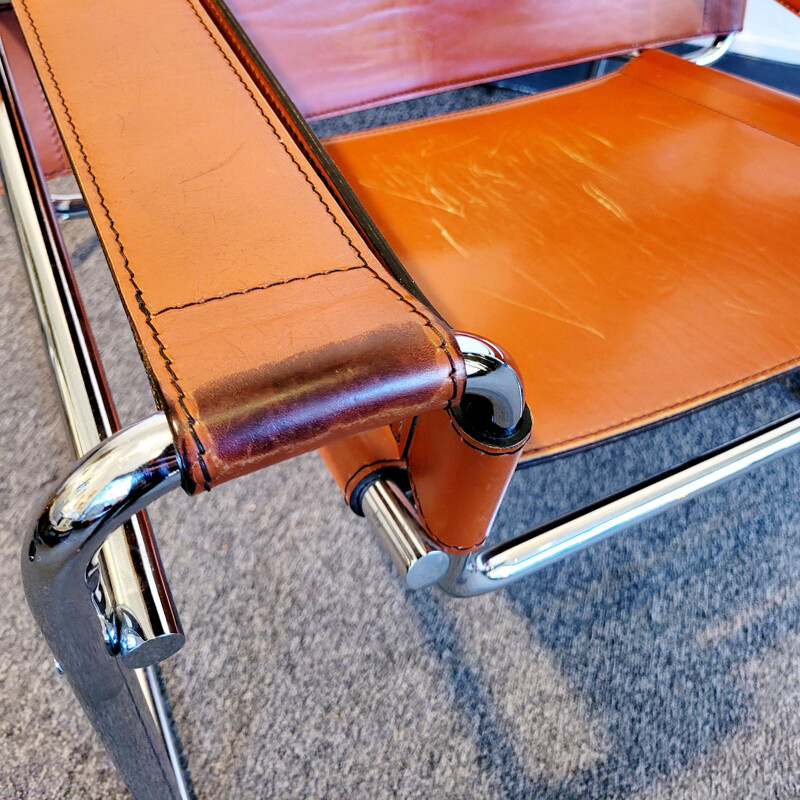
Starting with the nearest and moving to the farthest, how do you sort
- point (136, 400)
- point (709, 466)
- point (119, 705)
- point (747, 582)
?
point (119, 705), point (709, 466), point (747, 582), point (136, 400)

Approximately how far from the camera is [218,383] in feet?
0.75

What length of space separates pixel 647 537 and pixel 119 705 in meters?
0.64

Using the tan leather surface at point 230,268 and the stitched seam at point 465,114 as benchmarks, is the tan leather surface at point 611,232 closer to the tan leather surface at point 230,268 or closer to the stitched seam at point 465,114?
the stitched seam at point 465,114

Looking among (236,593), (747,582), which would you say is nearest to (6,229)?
(236,593)

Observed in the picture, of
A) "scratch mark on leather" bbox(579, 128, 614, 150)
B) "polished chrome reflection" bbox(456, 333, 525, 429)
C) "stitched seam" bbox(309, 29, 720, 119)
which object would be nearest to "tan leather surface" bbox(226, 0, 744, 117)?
"stitched seam" bbox(309, 29, 720, 119)

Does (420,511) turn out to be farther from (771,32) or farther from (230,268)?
(771,32)

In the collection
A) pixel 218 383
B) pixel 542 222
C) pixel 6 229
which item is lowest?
pixel 6 229

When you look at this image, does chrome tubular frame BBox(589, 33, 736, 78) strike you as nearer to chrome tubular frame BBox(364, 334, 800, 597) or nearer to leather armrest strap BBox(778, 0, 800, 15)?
leather armrest strap BBox(778, 0, 800, 15)

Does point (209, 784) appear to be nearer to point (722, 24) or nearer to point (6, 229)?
point (6, 229)

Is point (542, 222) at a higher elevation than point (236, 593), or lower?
higher

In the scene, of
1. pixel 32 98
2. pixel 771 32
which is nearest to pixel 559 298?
pixel 32 98

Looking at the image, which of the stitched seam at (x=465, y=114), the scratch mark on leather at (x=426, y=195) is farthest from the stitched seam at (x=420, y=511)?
the stitched seam at (x=465, y=114)

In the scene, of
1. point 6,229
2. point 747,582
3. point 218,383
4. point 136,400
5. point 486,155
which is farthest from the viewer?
point 6,229

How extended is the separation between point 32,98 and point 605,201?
53 cm
